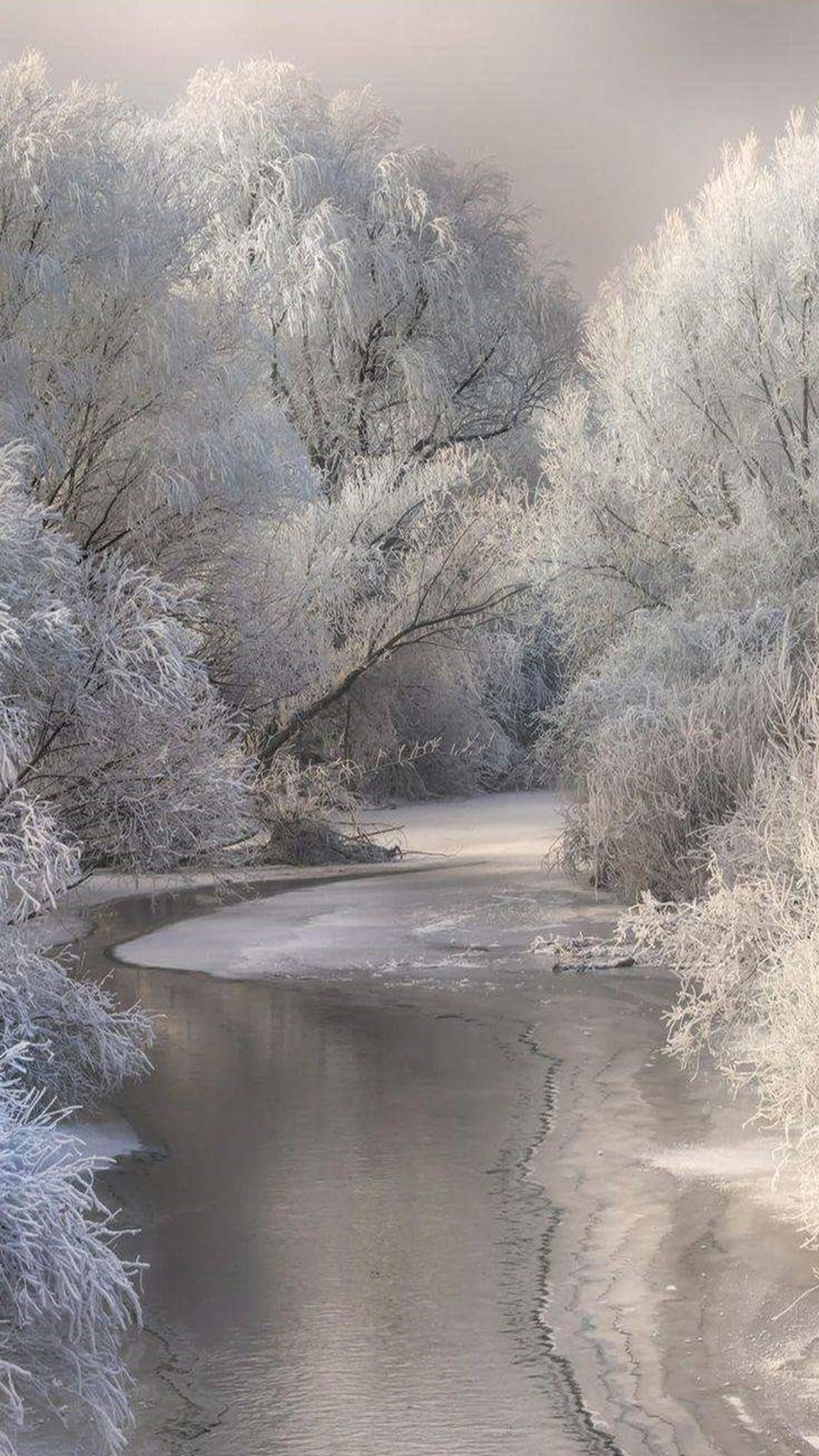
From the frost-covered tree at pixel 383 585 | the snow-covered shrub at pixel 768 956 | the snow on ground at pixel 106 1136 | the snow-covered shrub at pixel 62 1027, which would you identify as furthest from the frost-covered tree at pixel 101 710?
the frost-covered tree at pixel 383 585

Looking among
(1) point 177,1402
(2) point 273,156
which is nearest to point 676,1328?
(1) point 177,1402

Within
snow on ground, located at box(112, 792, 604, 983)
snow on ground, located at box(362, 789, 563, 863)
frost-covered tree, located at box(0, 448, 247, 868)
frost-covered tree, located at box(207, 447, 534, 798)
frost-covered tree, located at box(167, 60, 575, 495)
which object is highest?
frost-covered tree, located at box(167, 60, 575, 495)

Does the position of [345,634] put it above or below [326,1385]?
above

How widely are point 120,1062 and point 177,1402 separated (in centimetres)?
324

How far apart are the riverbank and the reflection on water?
0.02 m

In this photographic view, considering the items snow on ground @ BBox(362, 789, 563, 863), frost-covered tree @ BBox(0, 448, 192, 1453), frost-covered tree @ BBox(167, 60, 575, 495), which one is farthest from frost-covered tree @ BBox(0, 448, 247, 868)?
frost-covered tree @ BBox(167, 60, 575, 495)

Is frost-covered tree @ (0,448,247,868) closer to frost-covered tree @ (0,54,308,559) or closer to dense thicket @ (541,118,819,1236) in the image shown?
frost-covered tree @ (0,54,308,559)

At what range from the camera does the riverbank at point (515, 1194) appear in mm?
5180

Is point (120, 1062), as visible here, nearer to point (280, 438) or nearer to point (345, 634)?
point (280, 438)

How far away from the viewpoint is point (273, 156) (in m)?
24.5

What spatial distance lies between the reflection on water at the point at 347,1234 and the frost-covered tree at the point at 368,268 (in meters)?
13.0

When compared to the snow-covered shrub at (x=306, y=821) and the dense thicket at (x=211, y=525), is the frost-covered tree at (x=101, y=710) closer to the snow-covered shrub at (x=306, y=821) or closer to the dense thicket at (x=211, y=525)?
the dense thicket at (x=211, y=525)

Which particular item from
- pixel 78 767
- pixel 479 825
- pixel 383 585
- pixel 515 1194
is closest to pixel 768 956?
pixel 515 1194

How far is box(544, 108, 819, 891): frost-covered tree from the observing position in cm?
1666
